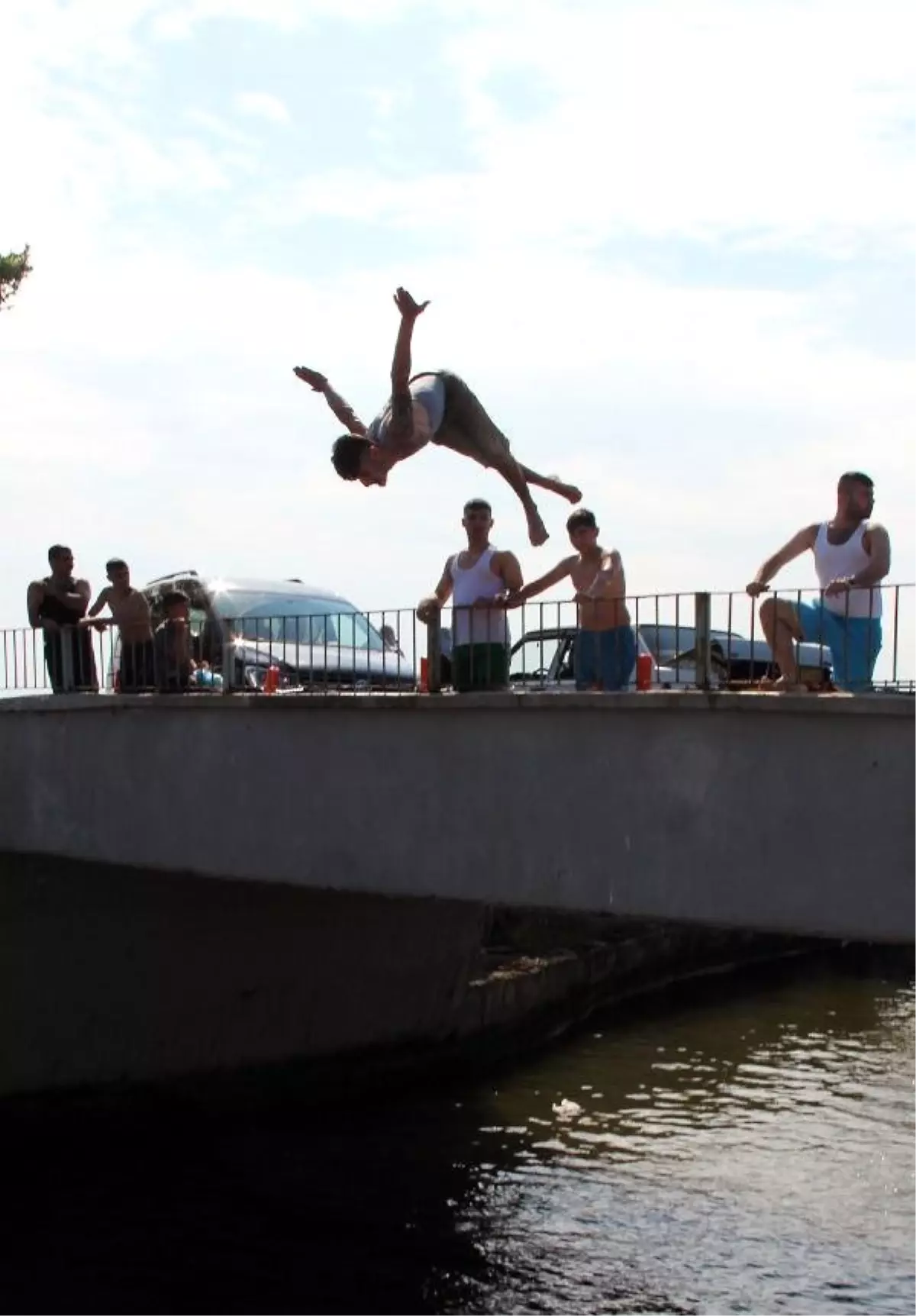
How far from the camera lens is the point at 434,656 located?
42.1 ft

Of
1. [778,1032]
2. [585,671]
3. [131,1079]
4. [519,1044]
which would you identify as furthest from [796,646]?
[778,1032]

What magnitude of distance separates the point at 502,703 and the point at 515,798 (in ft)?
1.97

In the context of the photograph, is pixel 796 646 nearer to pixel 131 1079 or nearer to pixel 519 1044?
pixel 131 1079

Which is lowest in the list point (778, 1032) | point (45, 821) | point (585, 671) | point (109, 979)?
point (778, 1032)

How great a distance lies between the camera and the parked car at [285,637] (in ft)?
47.8

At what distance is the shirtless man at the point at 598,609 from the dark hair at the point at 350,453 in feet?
5.36

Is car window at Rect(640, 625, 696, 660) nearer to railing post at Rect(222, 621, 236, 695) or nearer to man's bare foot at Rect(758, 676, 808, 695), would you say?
man's bare foot at Rect(758, 676, 808, 695)

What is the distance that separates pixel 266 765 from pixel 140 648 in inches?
79.1

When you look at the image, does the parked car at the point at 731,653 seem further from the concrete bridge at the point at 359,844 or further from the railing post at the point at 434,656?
the railing post at the point at 434,656

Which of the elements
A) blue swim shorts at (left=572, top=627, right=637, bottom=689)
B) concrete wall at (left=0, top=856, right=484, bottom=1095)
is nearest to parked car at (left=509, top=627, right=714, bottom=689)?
blue swim shorts at (left=572, top=627, right=637, bottom=689)

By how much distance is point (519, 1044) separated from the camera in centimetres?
2472

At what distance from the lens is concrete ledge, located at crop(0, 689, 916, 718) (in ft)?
34.5

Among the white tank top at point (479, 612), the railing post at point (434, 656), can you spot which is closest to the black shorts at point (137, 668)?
the railing post at point (434, 656)

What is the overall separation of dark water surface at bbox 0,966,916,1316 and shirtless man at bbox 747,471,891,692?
6114mm
